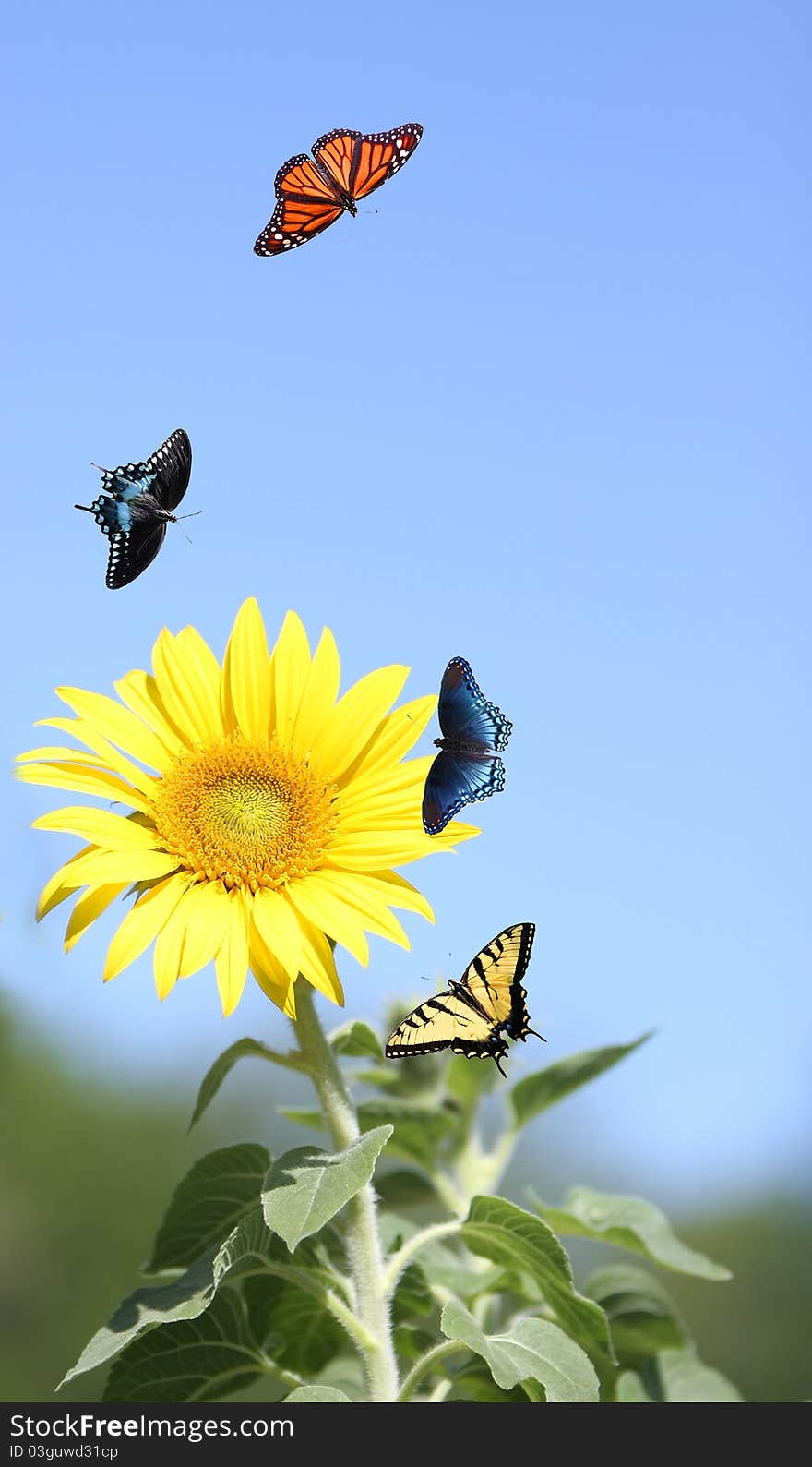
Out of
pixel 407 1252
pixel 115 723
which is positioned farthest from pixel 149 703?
pixel 407 1252

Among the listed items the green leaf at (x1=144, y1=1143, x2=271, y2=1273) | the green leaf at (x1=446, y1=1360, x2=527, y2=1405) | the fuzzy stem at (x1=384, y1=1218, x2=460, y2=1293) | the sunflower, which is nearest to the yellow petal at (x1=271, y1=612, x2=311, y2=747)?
the sunflower

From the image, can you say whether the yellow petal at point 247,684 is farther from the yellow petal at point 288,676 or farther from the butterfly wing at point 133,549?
the butterfly wing at point 133,549

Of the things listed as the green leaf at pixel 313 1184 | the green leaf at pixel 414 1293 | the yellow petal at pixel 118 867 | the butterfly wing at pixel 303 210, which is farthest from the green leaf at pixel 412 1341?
the butterfly wing at pixel 303 210

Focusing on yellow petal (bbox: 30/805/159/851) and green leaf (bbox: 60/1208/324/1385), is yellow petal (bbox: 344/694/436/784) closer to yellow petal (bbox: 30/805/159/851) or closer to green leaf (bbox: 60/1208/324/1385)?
yellow petal (bbox: 30/805/159/851)

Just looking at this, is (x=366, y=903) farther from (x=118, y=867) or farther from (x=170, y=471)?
(x=170, y=471)

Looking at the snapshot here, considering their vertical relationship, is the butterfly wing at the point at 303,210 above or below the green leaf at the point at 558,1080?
above

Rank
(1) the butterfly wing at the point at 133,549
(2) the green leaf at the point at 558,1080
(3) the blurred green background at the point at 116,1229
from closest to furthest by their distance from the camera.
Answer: (1) the butterfly wing at the point at 133,549, (2) the green leaf at the point at 558,1080, (3) the blurred green background at the point at 116,1229

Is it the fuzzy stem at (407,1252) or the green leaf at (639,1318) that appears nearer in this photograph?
the fuzzy stem at (407,1252)

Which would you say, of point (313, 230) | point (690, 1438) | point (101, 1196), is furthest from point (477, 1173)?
point (101, 1196)
